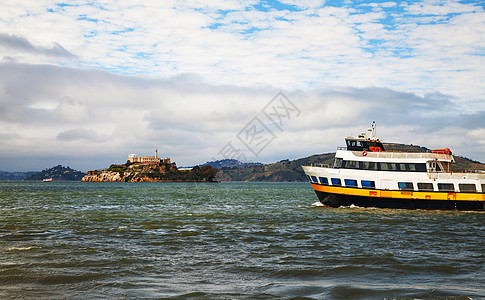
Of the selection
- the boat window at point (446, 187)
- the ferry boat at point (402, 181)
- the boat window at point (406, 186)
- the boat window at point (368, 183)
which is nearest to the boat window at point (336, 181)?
the ferry boat at point (402, 181)

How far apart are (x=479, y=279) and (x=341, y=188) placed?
3189cm

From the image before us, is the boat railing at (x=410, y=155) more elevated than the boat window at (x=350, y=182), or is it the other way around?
the boat railing at (x=410, y=155)

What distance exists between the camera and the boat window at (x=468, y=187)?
4394cm

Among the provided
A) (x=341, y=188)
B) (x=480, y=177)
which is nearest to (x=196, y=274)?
(x=341, y=188)

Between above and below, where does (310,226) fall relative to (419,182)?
below

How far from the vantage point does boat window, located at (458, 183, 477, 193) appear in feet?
144

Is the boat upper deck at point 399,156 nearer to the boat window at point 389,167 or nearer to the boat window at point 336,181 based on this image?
the boat window at point 389,167

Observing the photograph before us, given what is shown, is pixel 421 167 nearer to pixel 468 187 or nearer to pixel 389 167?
pixel 389 167

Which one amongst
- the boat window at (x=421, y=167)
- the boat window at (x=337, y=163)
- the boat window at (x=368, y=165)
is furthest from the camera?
the boat window at (x=337, y=163)

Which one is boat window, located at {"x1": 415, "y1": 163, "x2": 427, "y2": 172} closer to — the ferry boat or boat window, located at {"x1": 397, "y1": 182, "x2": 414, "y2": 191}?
the ferry boat

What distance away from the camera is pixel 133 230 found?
96.5 feet

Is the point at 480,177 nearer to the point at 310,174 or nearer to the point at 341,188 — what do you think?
the point at 341,188

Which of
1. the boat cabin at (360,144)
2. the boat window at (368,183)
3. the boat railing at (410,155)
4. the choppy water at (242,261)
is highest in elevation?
the boat cabin at (360,144)

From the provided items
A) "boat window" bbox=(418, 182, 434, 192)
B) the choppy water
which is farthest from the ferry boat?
the choppy water
